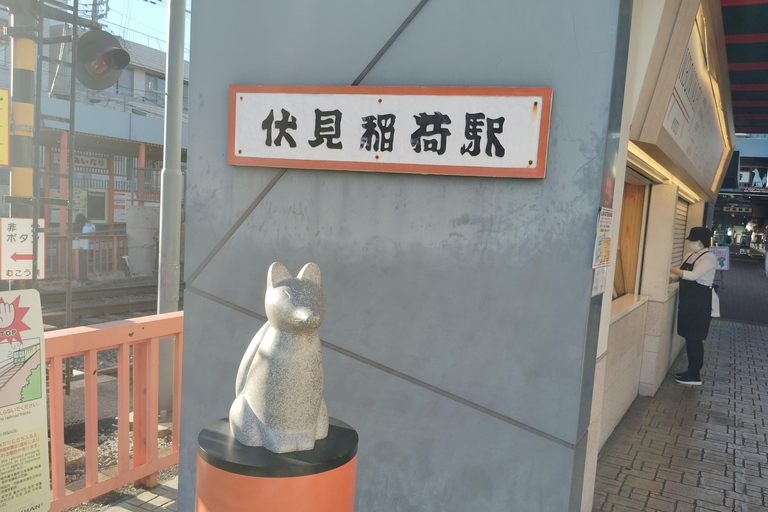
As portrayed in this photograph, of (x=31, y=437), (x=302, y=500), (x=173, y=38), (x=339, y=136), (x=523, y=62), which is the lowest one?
(x=31, y=437)

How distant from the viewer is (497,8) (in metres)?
2.86

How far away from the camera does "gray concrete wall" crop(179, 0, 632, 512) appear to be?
282 cm

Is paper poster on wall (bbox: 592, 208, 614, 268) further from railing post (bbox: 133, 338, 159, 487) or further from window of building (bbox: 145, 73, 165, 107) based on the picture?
window of building (bbox: 145, 73, 165, 107)

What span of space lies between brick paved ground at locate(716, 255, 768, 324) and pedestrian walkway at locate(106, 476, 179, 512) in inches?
587

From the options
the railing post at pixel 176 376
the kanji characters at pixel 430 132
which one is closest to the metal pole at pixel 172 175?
the railing post at pixel 176 376

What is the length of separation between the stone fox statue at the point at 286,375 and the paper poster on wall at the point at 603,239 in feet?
4.63

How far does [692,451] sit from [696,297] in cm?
288

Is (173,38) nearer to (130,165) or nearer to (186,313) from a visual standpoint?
(186,313)

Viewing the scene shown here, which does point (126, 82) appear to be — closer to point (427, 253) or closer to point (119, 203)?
point (119, 203)

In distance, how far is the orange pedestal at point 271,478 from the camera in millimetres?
2105

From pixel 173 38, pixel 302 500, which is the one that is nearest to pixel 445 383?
pixel 302 500

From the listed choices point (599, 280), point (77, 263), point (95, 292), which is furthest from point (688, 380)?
point (77, 263)

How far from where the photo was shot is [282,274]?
2350 mm

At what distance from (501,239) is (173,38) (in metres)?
4.40
